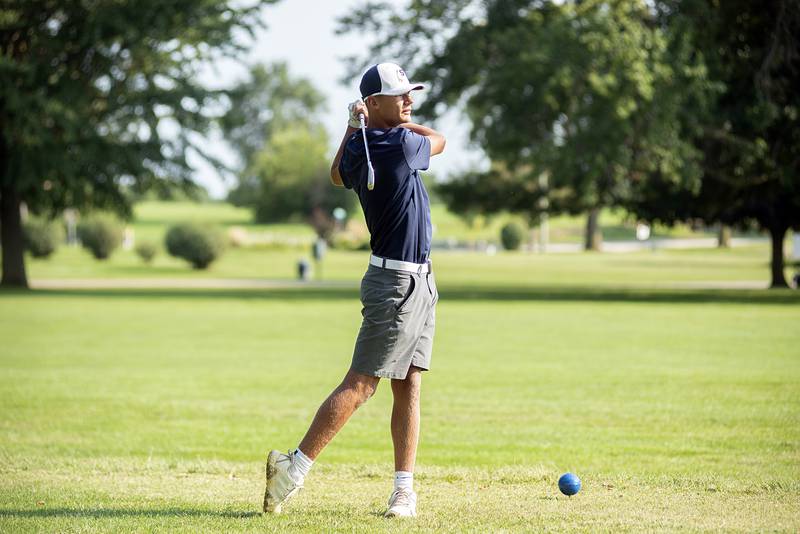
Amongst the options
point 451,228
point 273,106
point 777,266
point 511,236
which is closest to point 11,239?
point 777,266

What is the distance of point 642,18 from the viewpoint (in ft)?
104

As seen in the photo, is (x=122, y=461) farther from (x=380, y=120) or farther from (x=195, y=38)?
(x=195, y=38)

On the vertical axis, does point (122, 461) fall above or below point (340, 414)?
below

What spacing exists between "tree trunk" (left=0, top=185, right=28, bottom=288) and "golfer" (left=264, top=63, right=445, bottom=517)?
32647 millimetres

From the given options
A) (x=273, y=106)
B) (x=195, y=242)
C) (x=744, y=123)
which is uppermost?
(x=273, y=106)

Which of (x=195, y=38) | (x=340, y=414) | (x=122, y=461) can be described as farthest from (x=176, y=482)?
(x=195, y=38)

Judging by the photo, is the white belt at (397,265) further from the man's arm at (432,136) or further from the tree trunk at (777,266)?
the tree trunk at (777,266)

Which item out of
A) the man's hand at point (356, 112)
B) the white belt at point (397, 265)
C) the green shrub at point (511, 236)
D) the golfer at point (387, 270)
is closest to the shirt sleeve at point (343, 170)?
the golfer at point (387, 270)

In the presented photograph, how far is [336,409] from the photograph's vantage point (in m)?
6.15

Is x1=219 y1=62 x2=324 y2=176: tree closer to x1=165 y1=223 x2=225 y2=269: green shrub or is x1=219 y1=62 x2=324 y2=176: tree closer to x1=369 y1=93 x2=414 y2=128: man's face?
x1=165 y1=223 x2=225 y2=269: green shrub

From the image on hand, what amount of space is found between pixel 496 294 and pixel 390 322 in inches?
1142

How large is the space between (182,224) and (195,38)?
15.6 metres

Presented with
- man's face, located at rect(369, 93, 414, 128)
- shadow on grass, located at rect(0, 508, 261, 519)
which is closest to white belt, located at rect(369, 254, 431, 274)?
→ man's face, located at rect(369, 93, 414, 128)

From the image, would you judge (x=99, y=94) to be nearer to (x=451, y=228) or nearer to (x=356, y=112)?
(x=356, y=112)
